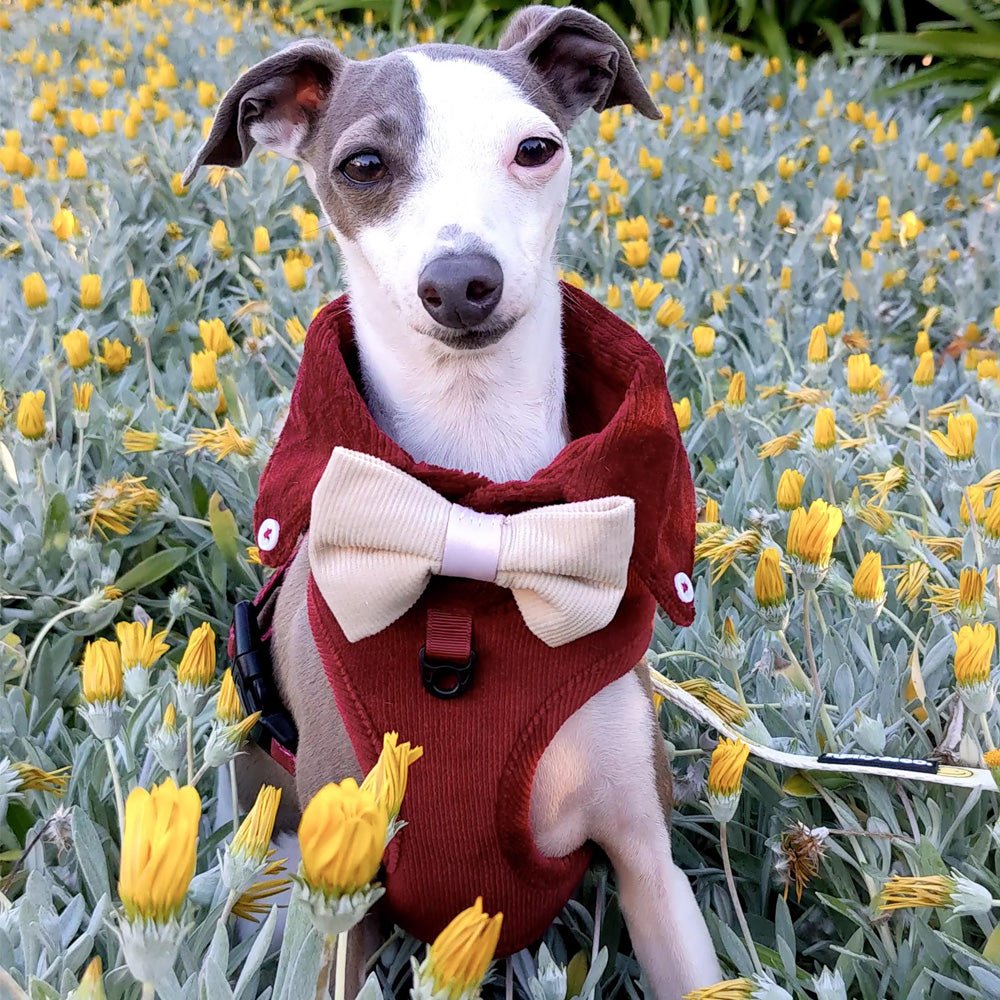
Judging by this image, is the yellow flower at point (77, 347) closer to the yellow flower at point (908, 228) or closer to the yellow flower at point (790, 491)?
the yellow flower at point (790, 491)

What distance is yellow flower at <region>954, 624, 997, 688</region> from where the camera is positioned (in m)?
1.37

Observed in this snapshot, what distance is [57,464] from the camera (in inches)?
98.0

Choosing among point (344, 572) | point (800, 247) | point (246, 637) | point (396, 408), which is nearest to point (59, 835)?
point (246, 637)

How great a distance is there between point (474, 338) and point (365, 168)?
36 cm

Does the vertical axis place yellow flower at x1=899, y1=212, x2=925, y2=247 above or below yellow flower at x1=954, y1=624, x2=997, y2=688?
below

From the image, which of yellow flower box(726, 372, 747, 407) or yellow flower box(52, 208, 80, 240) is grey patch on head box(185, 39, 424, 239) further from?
yellow flower box(52, 208, 80, 240)

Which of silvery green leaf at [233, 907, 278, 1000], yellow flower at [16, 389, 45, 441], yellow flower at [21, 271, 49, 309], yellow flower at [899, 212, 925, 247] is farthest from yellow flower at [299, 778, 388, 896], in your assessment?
yellow flower at [899, 212, 925, 247]

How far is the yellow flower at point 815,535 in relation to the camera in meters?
1.51

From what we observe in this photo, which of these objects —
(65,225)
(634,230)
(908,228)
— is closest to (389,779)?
(634,230)

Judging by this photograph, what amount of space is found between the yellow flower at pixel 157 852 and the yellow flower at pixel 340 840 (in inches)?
3.7

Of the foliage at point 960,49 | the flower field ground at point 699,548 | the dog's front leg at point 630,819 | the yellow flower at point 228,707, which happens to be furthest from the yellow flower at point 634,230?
the foliage at point 960,49

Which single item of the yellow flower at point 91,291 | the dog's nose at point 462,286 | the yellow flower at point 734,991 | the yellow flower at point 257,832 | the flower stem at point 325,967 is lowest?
the yellow flower at point 734,991

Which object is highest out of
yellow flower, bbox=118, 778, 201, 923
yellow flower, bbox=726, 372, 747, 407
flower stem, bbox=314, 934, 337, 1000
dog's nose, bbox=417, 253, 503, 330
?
dog's nose, bbox=417, 253, 503, 330

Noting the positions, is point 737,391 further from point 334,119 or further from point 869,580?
point 334,119
